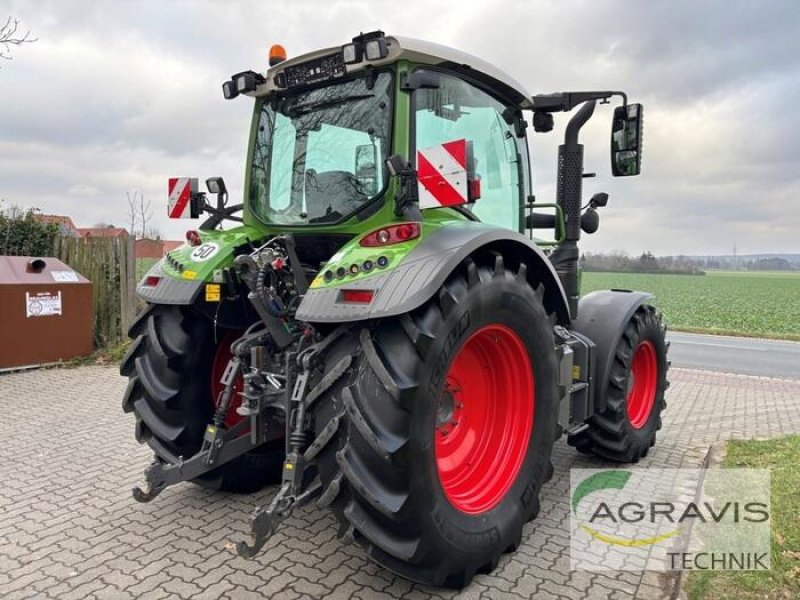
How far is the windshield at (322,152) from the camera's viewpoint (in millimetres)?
3086

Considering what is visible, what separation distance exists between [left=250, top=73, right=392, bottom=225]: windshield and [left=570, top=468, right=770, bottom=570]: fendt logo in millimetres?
2292

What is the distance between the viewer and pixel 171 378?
3295mm

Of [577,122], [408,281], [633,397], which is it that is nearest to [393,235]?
[408,281]

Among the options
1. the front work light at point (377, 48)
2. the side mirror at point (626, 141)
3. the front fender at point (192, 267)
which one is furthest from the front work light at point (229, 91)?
the side mirror at point (626, 141)

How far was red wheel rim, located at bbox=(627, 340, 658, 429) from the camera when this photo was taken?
477cm

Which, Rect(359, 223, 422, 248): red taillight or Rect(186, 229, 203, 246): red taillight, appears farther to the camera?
Rect(186, 229, 203, 246): red taillight

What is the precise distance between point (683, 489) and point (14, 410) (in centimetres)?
615

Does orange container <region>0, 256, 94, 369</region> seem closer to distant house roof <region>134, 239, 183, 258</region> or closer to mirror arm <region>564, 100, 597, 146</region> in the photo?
distant house roof <region>134, 239, 183, 258</region>

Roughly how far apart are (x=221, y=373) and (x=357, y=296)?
1592mm

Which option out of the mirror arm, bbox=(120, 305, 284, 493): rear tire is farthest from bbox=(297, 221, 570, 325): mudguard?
the mirror arm

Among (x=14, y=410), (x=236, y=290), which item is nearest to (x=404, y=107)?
(x=236, y=290)

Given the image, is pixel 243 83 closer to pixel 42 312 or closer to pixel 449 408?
pixel 449 408

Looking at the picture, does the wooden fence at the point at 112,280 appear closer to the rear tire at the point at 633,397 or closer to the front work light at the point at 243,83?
the front work light at the point at 243,83

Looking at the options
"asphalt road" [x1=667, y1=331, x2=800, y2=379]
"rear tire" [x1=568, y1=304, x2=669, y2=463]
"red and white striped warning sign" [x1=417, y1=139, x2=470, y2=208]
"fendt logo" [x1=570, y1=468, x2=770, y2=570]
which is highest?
"red and white striped warning sign" [x1=417, y1=139, x2=470, y2=208]
